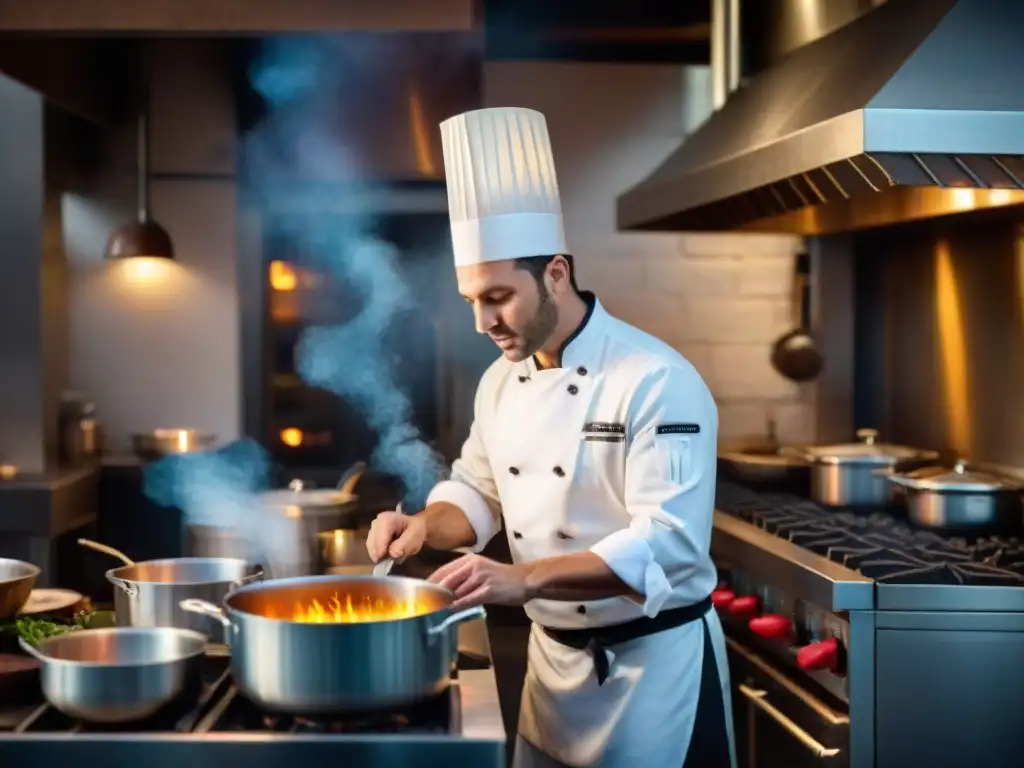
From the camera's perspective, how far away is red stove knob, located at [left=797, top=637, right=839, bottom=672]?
2609 millimetres

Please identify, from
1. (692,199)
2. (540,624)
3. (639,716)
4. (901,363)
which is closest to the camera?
(639,716)

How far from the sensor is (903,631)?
2.55 m

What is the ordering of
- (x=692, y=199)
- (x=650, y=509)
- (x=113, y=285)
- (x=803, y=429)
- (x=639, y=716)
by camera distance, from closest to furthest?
1. (x=650, y=509)
2. (x=639, y=716)
3. (x=692, y=199)
4. (x=803, y=429)
5. (x=113, y=285)

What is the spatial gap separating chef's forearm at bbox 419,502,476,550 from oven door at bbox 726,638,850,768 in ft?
2.86

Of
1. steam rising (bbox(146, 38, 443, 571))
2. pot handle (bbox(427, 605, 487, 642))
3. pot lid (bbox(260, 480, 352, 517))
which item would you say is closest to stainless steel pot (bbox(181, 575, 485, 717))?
pot handle (bbox(427, 605, 487, 642))

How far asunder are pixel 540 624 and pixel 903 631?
75 centimetres

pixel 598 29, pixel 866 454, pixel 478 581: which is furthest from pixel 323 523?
pixel 598 29

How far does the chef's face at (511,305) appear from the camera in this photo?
7.53 ft

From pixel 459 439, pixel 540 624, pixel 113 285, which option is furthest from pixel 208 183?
pixel 540 624

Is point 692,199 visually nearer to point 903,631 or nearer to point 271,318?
point 903,631

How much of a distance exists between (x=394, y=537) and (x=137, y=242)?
2.84m

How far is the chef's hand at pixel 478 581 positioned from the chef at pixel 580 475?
0.35m

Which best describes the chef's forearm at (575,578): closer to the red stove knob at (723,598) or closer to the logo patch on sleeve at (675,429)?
the logo patch on sleeve at (675,429)

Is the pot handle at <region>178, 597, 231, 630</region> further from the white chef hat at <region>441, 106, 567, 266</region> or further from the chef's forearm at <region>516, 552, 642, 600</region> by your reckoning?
the white chef hat at <region>441, 106, 567, 266</region>
